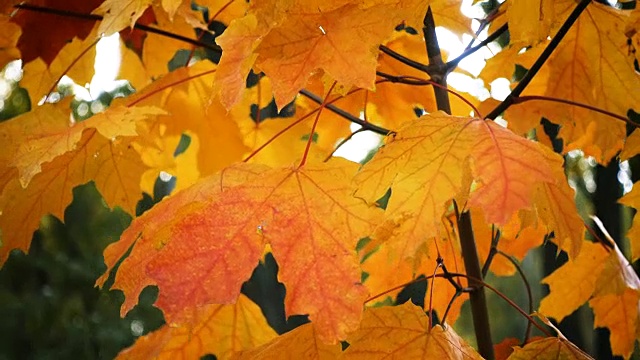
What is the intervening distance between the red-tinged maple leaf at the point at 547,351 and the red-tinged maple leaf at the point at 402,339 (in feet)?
0.30

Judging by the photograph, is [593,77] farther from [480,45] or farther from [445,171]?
[445,171]

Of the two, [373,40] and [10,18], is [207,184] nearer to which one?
[373,40]

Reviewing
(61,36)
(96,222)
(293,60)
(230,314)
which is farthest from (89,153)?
(96,222)

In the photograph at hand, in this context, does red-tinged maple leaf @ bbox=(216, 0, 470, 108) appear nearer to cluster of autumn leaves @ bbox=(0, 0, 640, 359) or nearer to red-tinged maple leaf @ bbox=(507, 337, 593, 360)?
cluster of autumn leaves @ bbox=(0, 0, 640, 359)

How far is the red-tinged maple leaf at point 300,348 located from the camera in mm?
818

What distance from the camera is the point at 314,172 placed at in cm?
77

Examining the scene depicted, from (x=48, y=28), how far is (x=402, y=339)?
2.18ft

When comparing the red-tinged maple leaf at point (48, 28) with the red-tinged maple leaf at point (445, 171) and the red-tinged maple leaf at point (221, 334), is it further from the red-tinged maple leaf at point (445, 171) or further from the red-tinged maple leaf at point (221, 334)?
Answer: the red-tinged maple leaf at point (445, 171)

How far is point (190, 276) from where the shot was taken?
0.65 m

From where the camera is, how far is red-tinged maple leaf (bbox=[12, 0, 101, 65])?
39.8 inches

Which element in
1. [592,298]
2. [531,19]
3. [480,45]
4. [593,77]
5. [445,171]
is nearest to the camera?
[445,171]

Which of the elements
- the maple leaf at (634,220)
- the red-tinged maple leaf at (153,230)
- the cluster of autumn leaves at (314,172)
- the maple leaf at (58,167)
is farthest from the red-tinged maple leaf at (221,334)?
the maple leaf at (634,220)

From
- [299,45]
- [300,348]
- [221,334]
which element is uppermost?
[299,45]

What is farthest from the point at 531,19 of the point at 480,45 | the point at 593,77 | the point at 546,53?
the point at 593,77
